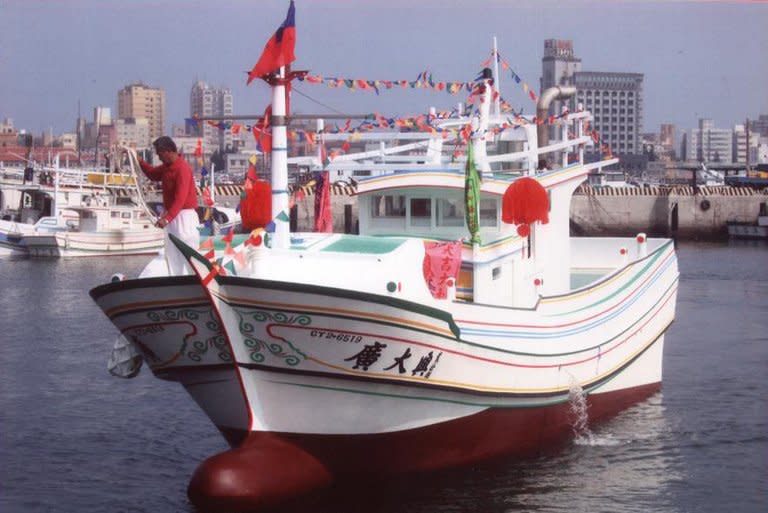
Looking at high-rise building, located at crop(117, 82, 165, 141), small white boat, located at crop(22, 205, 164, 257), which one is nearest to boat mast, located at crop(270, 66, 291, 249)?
small white boat, located at crop(22, 205, 164, 257)

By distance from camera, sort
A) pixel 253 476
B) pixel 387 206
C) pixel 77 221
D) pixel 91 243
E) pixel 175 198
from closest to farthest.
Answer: pixel 175 198, pixel 253 476, pixel 387 206, pixel 91 243, pixel 77 221

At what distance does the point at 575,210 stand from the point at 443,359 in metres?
61.4

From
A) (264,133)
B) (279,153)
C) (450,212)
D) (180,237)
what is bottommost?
(180,237)

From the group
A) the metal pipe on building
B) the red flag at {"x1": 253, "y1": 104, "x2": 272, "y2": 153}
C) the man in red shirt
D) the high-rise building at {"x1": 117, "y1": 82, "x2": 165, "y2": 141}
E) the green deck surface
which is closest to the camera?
the man in red shirt

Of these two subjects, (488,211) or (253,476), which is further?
(488,211)

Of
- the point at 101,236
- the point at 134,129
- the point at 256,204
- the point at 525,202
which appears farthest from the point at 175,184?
the point at 134,129

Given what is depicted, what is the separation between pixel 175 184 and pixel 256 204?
40.8 inches

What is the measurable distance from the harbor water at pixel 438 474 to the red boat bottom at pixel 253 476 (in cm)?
57

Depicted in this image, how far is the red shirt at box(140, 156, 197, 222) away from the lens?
14461mm

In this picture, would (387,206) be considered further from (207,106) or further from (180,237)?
(207,106)

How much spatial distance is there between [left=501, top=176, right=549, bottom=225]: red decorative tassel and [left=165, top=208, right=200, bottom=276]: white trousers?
17.9ft

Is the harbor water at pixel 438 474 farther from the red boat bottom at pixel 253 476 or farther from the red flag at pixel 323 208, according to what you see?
the red flag at pixel 323 208

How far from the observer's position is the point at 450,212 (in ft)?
61.3

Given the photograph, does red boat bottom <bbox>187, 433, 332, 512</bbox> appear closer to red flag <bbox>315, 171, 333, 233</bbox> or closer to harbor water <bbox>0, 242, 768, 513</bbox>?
harbor water <bbox>0, 242, 768, 513</bbox>
